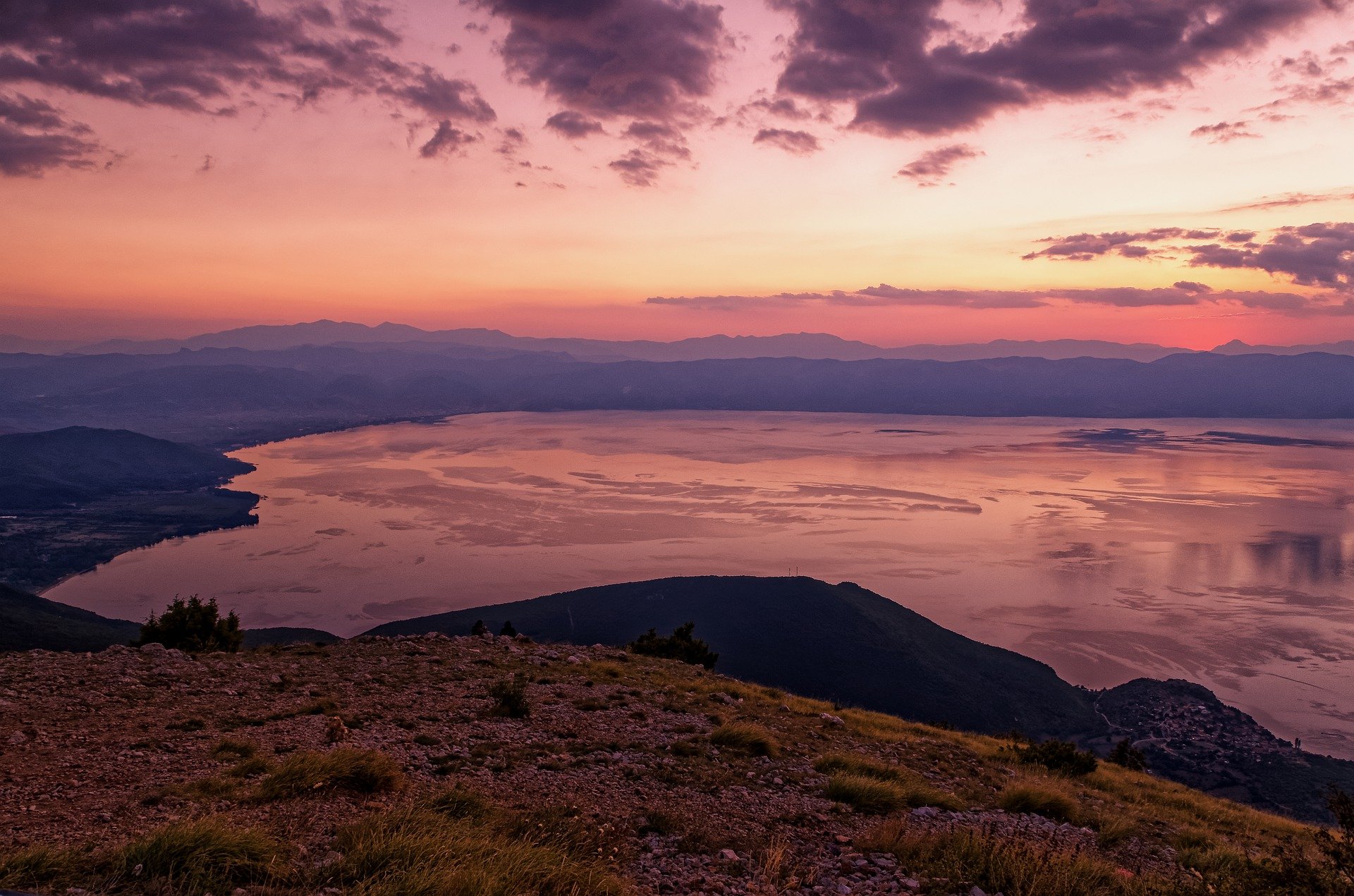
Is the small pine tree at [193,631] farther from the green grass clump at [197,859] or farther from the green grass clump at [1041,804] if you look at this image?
the green grass clump at [1041,804]

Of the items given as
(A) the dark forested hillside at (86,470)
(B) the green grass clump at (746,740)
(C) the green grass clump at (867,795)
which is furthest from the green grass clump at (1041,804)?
(A) the dark forested hillside at (86,470)

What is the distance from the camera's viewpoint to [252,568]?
91938 millimetres

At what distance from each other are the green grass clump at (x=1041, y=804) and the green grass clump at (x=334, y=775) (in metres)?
7.46

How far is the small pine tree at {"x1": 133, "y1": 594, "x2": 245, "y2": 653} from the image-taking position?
16.7 metres

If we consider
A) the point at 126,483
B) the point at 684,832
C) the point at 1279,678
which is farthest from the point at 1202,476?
the point at 126,483

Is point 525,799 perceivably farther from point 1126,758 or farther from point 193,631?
point 1126,758

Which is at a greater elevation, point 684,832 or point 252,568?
point 684,832

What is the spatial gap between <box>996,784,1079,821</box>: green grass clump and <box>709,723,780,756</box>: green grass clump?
120 inches

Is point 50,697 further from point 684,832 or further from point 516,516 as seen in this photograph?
point 516,516

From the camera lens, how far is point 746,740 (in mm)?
10477

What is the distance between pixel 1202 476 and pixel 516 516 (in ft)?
529

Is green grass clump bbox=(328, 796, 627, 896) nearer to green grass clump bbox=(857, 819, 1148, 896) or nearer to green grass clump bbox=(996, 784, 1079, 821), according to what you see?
green grass clump bbox=(857, 819, 1148, 896)

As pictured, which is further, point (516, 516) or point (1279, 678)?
point (516, 516)

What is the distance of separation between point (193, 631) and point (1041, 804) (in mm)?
18208
